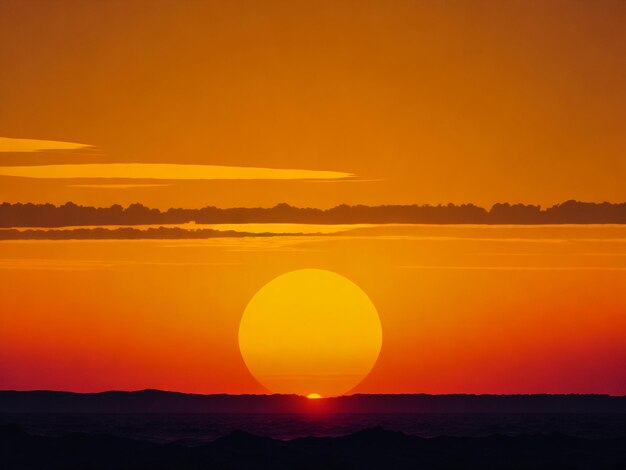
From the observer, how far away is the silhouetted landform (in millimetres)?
54625

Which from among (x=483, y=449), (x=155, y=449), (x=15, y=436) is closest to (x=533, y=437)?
(x=483, y=449)

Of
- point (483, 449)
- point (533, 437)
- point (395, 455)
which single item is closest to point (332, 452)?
point (395, 455)

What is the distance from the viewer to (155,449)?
185 ft

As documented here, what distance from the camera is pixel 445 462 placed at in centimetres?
5719

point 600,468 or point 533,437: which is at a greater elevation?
point 533,437

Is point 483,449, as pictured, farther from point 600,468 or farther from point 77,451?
point 77,451

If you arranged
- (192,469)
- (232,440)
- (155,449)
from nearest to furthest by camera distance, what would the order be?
(192,469)
(155,449)
(232,440)

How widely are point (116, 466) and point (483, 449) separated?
53.5 feet

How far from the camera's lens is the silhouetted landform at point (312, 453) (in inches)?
2151

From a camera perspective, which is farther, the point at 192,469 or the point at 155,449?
the point at 155,449

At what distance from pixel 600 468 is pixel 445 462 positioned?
21.0 feet

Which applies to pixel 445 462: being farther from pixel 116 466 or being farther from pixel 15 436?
pixel 15 436

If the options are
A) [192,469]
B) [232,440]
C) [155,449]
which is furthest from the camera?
[232,440]

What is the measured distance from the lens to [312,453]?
5772cm
